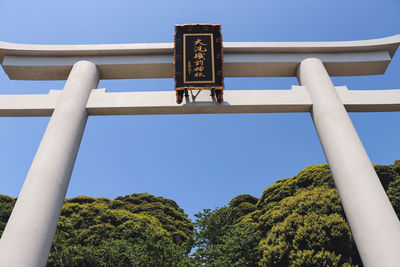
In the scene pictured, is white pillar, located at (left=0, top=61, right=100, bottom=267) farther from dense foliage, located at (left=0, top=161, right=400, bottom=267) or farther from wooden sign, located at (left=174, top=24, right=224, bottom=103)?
dense foliage, located at (left=0, top=161, right=400, bottom=267)

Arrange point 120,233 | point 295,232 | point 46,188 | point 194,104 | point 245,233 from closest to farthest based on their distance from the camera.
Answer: point 46,188 < point 194,104 < point 295,232 < point 245,233 < point 120,233

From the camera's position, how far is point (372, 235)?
13.5ft

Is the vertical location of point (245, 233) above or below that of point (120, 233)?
below

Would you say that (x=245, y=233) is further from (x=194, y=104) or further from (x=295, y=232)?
(x=194, y=104)

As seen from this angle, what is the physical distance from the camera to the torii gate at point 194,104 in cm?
418

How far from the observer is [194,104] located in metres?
5.65

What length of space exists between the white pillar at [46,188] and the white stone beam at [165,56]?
1.08m

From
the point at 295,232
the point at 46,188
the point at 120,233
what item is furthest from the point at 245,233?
the point at 46,188

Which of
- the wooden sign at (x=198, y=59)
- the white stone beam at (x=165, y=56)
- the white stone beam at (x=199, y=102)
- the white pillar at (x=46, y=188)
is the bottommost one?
the white pillar at (x=46, y=188)

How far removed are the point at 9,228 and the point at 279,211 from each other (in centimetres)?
1278

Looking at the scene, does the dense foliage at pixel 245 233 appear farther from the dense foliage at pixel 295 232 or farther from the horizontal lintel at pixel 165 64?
the horizontal lintel at pixel 165 64

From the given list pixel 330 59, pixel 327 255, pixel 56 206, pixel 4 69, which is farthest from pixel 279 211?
pixel 4 69

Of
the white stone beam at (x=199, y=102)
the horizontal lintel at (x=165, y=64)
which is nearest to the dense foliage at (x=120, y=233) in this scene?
the white stone beam at (x=199, y=102)

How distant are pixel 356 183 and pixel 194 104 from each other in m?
3.34
